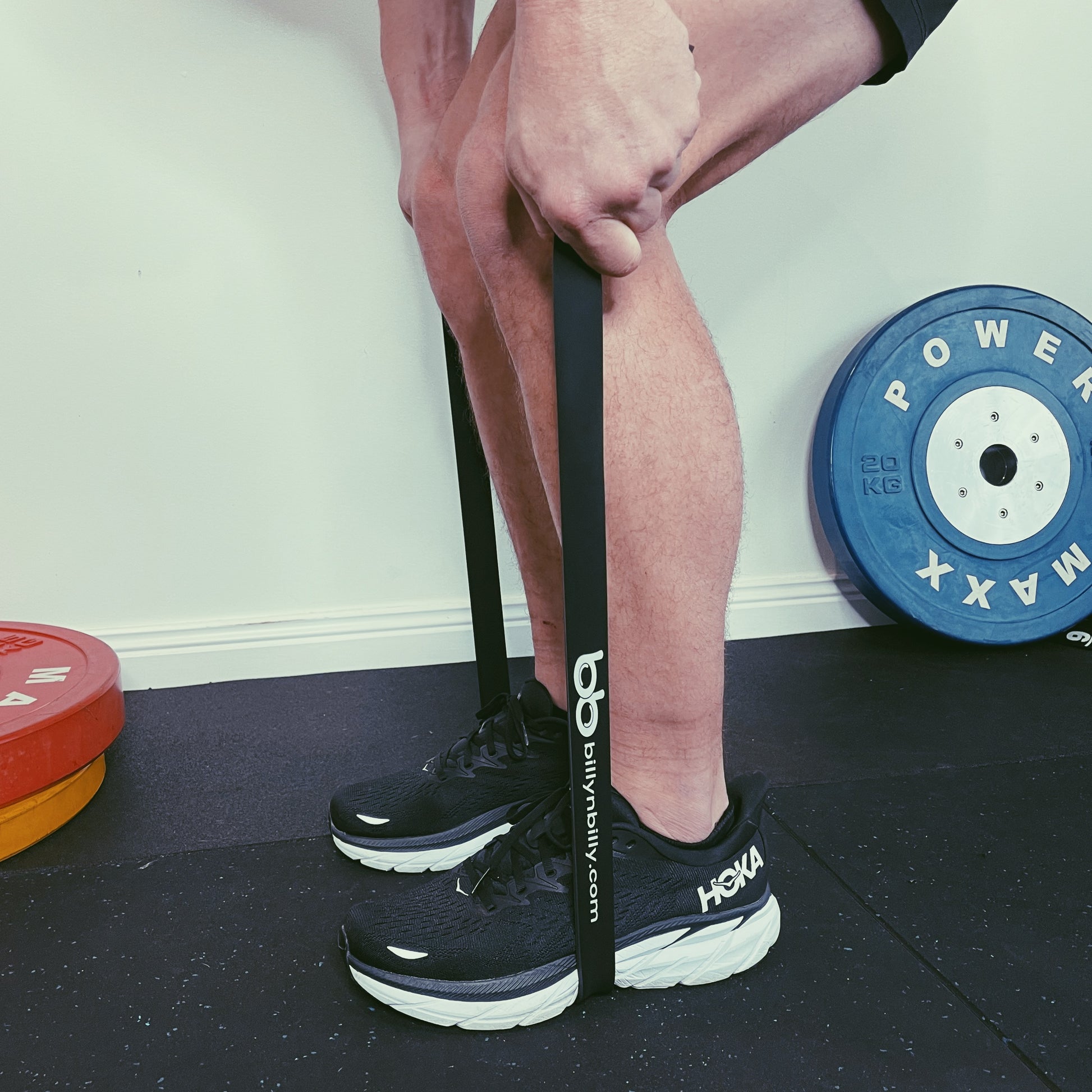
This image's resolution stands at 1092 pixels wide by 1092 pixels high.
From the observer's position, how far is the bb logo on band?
679 mm

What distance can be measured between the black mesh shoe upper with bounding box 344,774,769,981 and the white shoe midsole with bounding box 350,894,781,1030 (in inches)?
0.6

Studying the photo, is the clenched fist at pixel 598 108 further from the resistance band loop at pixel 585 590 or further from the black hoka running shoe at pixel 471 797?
the black hoka running shoe at pixel 471 797

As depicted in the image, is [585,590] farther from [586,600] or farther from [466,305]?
[466,305]

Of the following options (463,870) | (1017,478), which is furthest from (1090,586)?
(463,870)

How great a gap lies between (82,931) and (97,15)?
132 cm

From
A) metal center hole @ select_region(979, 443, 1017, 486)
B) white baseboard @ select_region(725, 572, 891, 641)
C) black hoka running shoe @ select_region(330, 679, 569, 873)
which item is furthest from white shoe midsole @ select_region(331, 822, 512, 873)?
metal center hole @ select_region(979, 443, 1017, 486)

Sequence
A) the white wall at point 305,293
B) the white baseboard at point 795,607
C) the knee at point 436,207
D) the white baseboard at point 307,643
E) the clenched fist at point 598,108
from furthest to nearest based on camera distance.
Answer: the white baseboard at point 795,607 → the white baseboard at point 307,643 → the white wall at point 305,293 → the knee at point 436,207 → the clenched fist at point 598,108

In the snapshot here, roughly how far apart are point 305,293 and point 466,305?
655mm

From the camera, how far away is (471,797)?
38.6 inches

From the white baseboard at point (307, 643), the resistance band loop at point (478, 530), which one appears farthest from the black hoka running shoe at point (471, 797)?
the white baseboard at point (307, 643)

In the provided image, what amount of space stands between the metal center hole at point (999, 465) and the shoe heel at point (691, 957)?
3.77 feet

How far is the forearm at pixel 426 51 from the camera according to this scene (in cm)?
105

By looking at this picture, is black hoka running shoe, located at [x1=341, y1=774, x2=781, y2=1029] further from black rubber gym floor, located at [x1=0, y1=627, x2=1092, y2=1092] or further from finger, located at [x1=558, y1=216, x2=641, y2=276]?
finger, located at [x1=558, y1=216, x2=641, y2=276]

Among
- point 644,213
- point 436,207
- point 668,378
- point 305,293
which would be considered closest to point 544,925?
point 668,378
